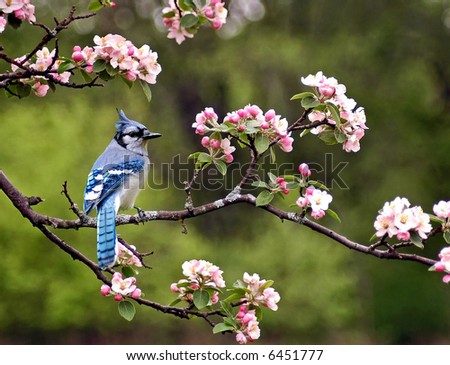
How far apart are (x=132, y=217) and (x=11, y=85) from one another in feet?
3.42

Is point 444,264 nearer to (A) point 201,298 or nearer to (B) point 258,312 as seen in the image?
(B) point 258,312

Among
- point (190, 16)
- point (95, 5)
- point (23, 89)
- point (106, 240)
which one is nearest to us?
point (190, 16)

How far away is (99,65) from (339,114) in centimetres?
127

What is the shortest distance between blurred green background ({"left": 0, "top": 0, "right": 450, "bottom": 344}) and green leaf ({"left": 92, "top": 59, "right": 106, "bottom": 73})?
1400cm

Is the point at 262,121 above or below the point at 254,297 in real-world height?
above

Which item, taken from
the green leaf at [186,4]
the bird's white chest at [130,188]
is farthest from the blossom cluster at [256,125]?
the bird's white chest at [130,188]

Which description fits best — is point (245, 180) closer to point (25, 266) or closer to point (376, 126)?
point (25, 266)

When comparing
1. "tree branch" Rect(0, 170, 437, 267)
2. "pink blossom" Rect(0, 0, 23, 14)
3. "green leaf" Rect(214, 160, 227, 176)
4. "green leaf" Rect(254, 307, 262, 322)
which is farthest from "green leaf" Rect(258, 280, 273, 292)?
"pink blossom" Rect(0, 0, 23, 14)

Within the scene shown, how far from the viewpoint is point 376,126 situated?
22844 millimetres

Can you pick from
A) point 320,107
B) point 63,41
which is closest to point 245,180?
point 320,107

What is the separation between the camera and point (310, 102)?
166 inches

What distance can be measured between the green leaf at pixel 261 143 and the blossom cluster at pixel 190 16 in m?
0.61

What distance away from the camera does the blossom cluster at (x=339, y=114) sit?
4195mm

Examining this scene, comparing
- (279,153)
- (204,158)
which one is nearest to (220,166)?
(204,158)
